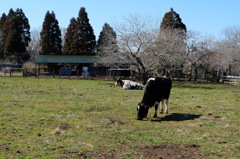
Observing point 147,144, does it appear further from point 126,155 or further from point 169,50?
point 169,50

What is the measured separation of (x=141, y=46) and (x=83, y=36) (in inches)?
1067

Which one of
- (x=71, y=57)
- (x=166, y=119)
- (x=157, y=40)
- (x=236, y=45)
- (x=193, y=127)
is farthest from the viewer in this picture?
(x=71, y=57)

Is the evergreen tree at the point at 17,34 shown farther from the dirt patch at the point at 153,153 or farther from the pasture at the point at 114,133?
the dirt patch at the point at 153,153

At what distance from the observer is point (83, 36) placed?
5456cm

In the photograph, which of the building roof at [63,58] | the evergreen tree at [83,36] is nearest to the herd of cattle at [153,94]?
the building roof at [63,58]

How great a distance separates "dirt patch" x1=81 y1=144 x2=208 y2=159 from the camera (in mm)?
5926

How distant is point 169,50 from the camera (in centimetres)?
3166

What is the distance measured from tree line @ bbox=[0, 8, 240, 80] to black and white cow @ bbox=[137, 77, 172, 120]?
1700 centimetres

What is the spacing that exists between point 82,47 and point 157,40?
Result: 26174 millimetres

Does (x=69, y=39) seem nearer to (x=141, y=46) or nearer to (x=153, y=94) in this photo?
(x=141, y=46)

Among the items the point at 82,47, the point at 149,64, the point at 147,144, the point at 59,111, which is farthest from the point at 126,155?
the point at 82,47

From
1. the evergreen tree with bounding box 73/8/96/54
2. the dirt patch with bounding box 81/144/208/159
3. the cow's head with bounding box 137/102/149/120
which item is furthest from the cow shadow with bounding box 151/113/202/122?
the evergreen tree with bounding box 73/8/96/54

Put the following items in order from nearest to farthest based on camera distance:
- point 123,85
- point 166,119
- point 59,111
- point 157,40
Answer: point 166,119
point 59,111
point 123,85
point 157,40

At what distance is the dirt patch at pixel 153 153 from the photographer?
593cm
